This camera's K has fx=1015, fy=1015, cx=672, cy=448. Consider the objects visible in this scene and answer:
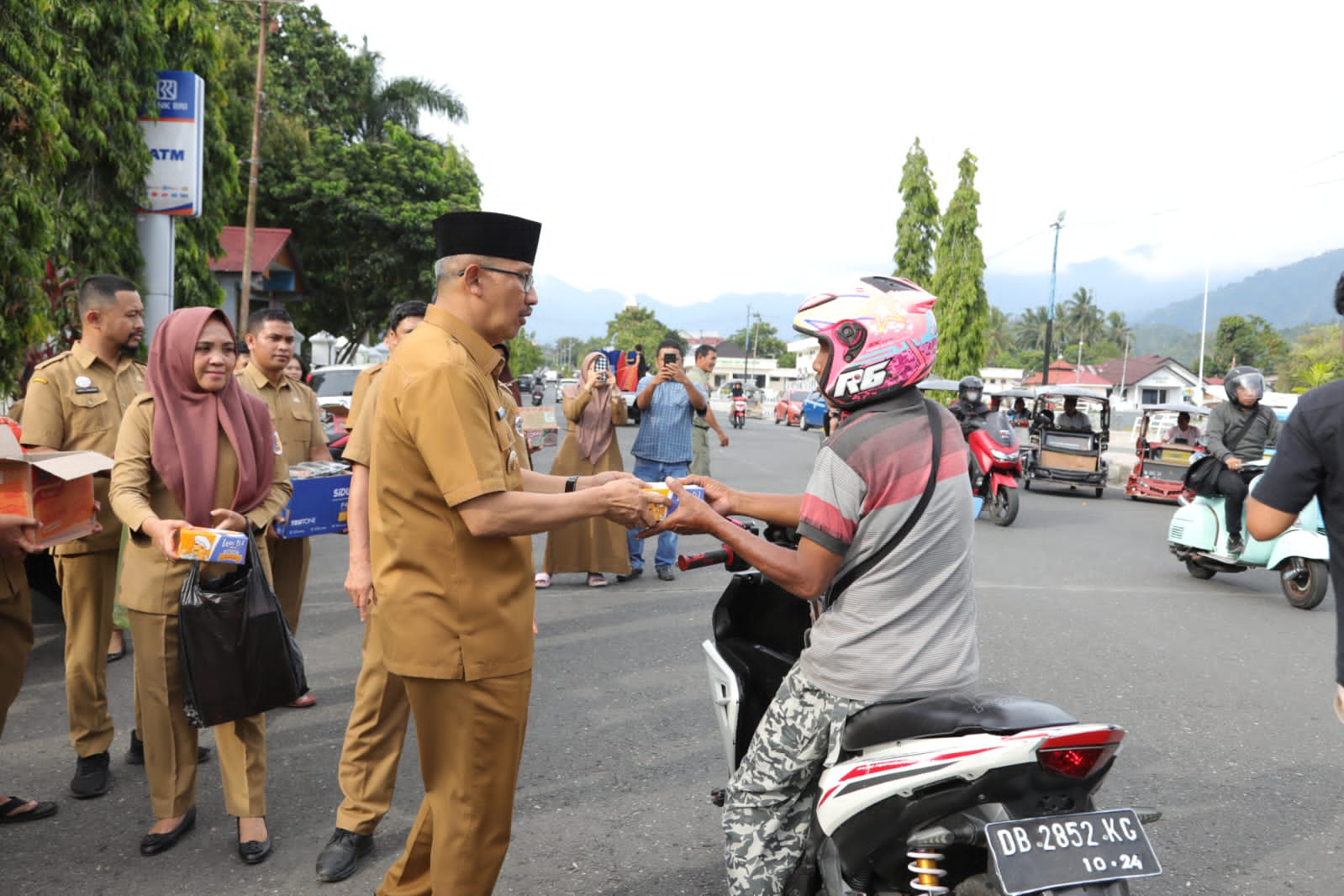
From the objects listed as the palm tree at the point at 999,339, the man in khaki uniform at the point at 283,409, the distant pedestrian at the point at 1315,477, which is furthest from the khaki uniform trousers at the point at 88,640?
the palm tree at the point at 999,339

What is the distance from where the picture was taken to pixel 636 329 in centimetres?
10331

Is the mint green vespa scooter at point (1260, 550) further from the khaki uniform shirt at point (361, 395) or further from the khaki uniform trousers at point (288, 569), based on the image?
the khaki uniform trousers at point (288, 569)

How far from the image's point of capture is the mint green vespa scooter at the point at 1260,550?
7512mm

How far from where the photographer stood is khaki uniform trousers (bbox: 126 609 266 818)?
11.4 feet

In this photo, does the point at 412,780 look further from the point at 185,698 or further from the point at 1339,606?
the point at 1339,606

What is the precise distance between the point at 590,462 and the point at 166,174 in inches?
263

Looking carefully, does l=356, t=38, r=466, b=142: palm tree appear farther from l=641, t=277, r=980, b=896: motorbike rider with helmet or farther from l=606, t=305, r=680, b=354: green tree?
l=606, t=305, r=680, b=354: green tree

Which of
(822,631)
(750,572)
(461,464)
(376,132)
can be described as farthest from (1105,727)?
(376,132)

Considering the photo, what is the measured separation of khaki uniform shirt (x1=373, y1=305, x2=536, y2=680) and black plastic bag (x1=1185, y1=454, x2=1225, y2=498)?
25.1ft

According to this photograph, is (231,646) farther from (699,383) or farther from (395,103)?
(395,103)

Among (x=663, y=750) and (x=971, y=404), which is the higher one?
(x=971, y=404)

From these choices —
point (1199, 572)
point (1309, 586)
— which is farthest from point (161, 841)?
point (1199, 572)

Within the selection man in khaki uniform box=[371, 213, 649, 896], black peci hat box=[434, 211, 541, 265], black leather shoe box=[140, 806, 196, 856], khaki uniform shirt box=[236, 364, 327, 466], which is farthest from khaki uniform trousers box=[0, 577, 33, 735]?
black peci hat box=[434, 211, 541, 265]

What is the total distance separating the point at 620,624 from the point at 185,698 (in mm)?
3569
